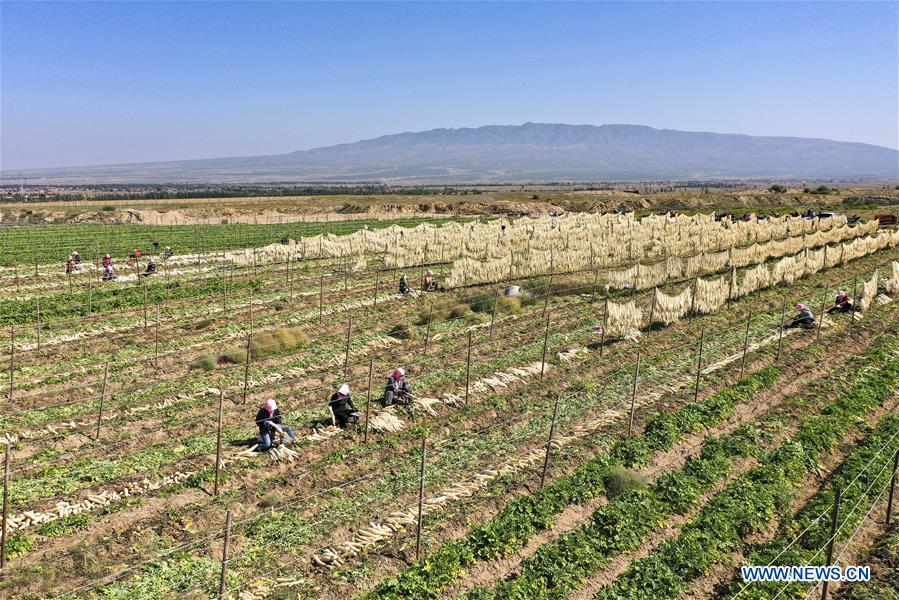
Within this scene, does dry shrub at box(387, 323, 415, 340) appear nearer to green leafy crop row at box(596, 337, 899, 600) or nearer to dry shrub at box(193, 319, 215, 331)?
dry shrub at box(193, 319, 215, 331)

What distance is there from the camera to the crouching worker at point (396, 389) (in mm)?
15086

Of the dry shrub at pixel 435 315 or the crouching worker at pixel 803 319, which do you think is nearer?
the crouching worker at pixel 803 319

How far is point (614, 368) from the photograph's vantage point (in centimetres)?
1825

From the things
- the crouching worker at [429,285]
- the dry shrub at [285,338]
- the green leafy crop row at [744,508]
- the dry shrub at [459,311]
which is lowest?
the green leafy crop row at [744,508]

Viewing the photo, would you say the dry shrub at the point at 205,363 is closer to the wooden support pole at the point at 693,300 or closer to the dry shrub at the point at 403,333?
the dry shrub at the point at 403,333

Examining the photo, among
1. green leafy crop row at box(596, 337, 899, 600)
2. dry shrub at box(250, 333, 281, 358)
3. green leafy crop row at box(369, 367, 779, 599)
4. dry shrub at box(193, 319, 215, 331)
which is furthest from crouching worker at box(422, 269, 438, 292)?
green leafy crop row at box(596, 337, 899, 600)

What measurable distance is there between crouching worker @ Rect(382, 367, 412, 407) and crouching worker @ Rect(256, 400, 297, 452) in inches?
108

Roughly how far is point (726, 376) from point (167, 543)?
1356 centimetres

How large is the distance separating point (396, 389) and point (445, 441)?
2.19m

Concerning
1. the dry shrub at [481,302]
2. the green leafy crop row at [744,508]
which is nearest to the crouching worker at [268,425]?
the green leafy crop row at [744,508]

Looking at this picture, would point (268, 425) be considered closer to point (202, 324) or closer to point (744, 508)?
point (744, 508)

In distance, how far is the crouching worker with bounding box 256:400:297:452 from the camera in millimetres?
12906

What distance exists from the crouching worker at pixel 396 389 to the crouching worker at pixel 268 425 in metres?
2.75

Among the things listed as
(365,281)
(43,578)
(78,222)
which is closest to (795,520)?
(43,578)
